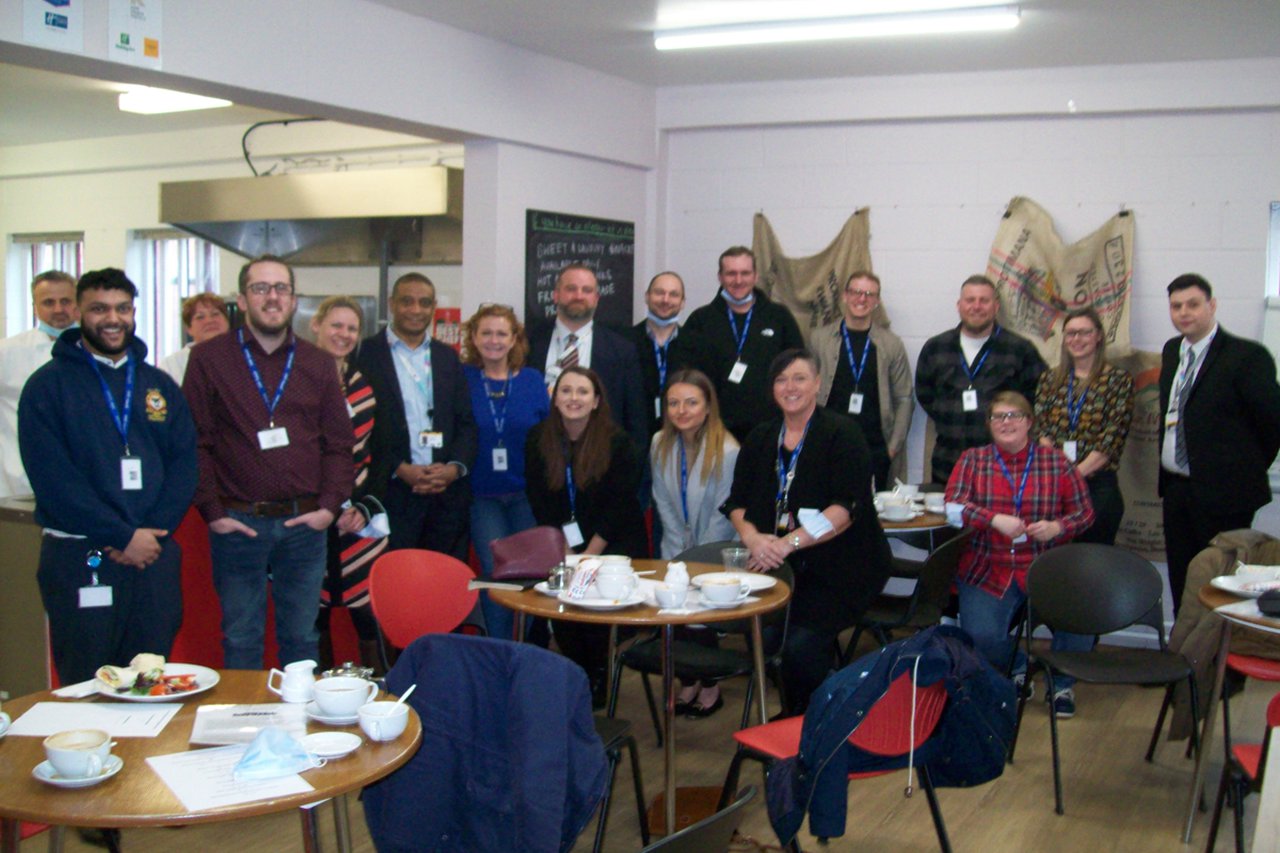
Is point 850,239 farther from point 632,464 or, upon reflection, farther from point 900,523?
point 632,464

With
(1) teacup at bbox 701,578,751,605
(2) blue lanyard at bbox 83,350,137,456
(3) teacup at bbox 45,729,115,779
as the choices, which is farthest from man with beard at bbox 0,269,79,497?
(3) teacup at bbox 45,729,115,779

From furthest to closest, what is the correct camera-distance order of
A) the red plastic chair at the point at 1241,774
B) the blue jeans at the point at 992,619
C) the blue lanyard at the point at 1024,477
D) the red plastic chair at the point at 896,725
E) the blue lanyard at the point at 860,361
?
the blue lanyard at the point at 860,361
the blue lanyard at the point at 1024,477
the blue jeans at the point at 992,619
the red plastic chair at the point at 1241,774
the red plastic chair at the point at 896,725

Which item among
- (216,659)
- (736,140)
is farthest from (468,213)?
(216,659)

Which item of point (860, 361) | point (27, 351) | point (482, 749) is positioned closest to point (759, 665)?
point (482, 749)

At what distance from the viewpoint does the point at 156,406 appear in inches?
136

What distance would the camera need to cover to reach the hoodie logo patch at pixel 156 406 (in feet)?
11.3

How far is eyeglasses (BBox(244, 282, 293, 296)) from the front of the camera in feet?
12.1

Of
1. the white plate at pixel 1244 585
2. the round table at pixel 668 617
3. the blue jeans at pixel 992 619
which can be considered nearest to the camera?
the round table at pixel 668 617

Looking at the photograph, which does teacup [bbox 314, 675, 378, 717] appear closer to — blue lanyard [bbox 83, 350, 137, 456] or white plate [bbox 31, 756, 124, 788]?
white plate [bbox 31, 756, 124, 788]

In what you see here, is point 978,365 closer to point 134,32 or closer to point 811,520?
point 811,520

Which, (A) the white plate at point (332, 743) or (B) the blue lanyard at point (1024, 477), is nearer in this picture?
(A) the white plate at point (332, 743)

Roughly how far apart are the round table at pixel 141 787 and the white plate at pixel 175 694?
0.02 metres

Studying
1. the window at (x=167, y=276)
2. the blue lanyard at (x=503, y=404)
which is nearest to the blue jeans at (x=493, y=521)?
the blue lanyard at (x=503, y=404)

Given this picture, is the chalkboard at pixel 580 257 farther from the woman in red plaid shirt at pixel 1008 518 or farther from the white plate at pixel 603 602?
the white plate at pixel 603 602
